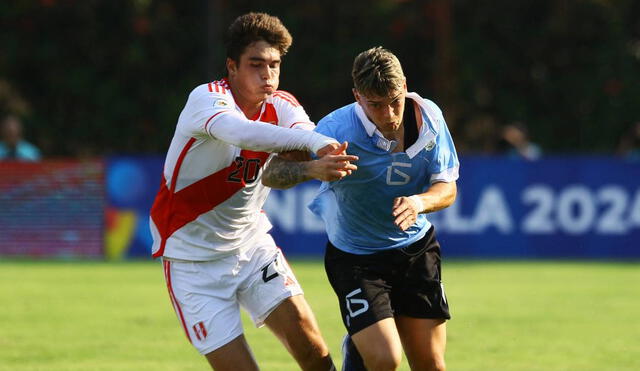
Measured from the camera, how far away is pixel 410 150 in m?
6.95

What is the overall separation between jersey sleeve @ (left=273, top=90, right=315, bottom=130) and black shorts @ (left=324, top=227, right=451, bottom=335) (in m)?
0.78

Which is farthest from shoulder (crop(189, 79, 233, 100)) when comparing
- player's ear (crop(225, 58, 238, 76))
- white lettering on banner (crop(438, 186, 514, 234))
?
white lettering on banner (crop(438, 186, 514, 234))

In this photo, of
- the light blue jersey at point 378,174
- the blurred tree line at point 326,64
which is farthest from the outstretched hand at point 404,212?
the blurred tree line at point 326,64

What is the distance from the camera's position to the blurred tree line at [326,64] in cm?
2748

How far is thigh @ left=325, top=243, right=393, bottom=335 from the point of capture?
6.93 m

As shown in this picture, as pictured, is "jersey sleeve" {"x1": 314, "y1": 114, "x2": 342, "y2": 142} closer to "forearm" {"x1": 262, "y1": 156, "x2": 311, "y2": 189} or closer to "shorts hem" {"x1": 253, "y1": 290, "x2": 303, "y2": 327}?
"forearm" {"x1": 262, "y1": 156, "x2": 311, "y2": 189}

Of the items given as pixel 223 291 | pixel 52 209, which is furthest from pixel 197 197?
pixel 52 209

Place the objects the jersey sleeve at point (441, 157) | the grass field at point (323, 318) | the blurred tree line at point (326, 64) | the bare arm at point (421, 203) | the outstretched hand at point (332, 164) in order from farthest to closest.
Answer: the blurred tree line at point (326, 64), the grass field at point (323, 318), the jersey sleeve at point (441, 157), the bare arm at point (421, 203), the outstretched hand at point (332, 164)

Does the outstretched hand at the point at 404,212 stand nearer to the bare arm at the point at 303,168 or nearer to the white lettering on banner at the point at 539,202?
the bare arm at the point at 303,168

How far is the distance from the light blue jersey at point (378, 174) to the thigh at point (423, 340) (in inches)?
18.5

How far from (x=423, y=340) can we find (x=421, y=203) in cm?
94

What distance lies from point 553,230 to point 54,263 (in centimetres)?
733

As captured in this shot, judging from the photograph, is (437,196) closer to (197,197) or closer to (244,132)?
(244,132)

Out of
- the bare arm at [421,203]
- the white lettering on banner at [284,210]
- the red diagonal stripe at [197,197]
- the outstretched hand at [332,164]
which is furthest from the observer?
the white lettering on banner at [284,210]
